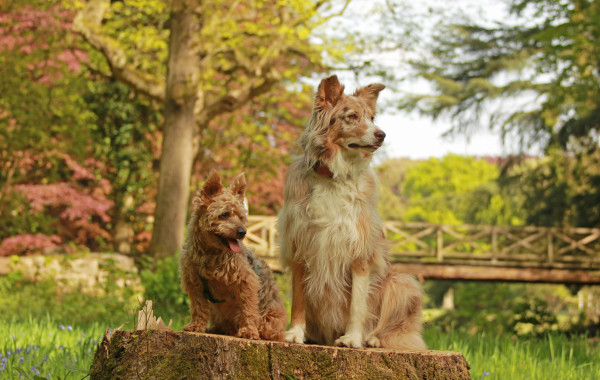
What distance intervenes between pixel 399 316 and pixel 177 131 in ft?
28.5

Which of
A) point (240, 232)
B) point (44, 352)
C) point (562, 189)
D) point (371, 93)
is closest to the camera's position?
point (240, 232)

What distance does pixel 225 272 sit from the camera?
11.5 ft

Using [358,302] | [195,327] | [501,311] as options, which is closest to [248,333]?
[195,327]

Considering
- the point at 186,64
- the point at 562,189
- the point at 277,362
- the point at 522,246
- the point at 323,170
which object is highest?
the point at 186,64

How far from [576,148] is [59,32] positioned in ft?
51.7

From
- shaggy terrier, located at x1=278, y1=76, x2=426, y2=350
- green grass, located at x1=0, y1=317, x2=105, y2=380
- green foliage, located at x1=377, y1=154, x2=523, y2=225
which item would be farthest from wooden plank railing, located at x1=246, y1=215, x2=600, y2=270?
green foliage, located at x1=377, y1=154, x2=523, y2=225

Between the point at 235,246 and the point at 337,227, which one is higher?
the point at 337,227

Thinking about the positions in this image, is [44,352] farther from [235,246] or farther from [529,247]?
[529,247]

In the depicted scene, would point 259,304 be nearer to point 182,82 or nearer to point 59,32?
point 182,82

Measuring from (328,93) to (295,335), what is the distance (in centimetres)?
153

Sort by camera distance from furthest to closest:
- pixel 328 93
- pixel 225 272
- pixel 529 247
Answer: pixel 529 247
pixel 328 93
pixel 225 272

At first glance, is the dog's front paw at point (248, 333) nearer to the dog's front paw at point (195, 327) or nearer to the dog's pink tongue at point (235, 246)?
the dog's front paw at point (195, 327)

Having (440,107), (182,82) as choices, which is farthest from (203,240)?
(440,107)

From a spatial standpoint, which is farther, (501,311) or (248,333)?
(501,311)
